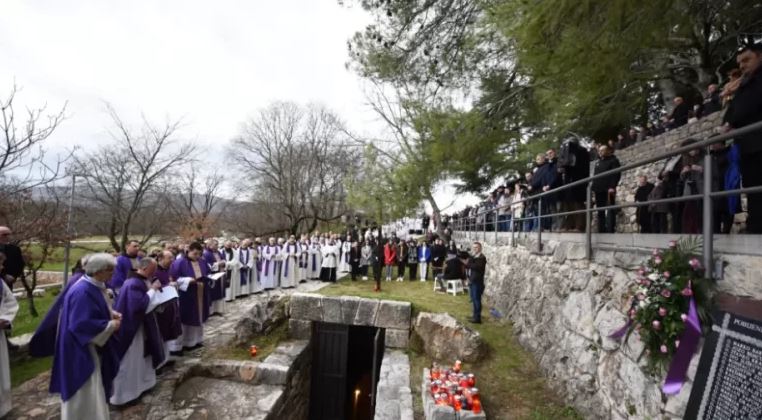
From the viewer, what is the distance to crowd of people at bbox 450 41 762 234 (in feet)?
9.84

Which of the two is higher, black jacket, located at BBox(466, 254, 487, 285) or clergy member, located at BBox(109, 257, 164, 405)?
black jacket, located at BBox(466, 254, 487, 285)

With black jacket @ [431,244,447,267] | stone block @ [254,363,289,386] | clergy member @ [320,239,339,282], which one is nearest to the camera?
stone block @ [254,363,289,386]

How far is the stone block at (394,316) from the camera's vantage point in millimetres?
8156

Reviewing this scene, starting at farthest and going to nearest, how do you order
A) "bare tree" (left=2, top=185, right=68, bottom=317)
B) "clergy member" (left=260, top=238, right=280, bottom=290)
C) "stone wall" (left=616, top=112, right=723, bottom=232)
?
"clergy member" (left=260, top=238, right=280, bottom=290) → "stone wall" (left=616, top=112, right=723, bottom=232) → "bare tree" (left=2, top=185, right=68, bottom=317)

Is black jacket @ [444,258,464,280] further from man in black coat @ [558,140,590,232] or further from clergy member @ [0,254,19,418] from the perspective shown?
clergy member @ [0,254,19,418]

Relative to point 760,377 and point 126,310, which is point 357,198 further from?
point 760,377

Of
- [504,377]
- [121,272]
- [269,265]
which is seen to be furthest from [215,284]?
[504,377]

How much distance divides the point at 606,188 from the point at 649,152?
6.69 meters

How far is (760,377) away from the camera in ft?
6.20

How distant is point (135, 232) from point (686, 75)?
23.8 m

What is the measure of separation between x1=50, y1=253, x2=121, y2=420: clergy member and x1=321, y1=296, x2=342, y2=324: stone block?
477cm

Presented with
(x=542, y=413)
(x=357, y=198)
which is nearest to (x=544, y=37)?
(x=542, y=413)

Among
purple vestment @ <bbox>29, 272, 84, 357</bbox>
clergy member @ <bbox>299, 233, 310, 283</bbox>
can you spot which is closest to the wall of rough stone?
purple vestment @ <bbox>29, 272, 84, 357</bbox>

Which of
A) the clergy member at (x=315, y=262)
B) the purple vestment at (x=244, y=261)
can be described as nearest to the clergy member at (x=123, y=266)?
the purple vestment at (x=244, y=261)
